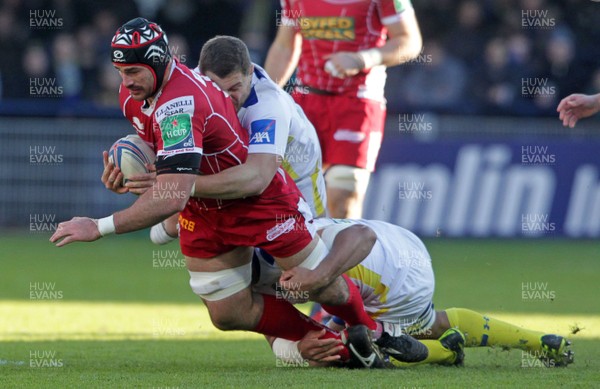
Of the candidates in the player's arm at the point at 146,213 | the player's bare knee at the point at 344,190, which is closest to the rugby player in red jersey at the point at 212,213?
the player's arm at the point at 146,213

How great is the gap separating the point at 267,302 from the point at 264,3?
13.1 metres

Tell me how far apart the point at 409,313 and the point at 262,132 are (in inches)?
60.0

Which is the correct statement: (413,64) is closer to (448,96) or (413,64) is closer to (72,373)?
(448,96)

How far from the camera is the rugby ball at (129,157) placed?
6305 mm

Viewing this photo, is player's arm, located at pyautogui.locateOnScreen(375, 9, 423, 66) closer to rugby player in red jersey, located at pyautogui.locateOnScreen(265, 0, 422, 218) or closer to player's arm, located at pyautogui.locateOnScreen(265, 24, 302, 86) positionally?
rugby player in red jersey, located at pyautogui.locateOnScreen(265, 0, 422, 218)

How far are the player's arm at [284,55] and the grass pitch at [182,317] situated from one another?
2.16m

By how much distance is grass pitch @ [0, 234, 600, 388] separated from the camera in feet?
20.4

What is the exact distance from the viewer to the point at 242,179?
6.39 meters

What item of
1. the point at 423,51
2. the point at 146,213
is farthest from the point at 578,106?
the point at 423,51

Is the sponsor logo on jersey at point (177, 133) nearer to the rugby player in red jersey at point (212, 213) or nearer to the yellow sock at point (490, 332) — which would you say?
the rugby player in red jersey at point (212, 213)

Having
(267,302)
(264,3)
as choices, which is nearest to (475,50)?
(264,3)

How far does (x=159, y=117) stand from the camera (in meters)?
6.09

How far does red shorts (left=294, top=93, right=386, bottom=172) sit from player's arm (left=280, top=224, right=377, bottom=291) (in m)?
2.16

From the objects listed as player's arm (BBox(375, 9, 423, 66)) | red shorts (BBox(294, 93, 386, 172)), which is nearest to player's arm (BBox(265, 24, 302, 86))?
red shorts (BBox(294, 93, 386, 172))
